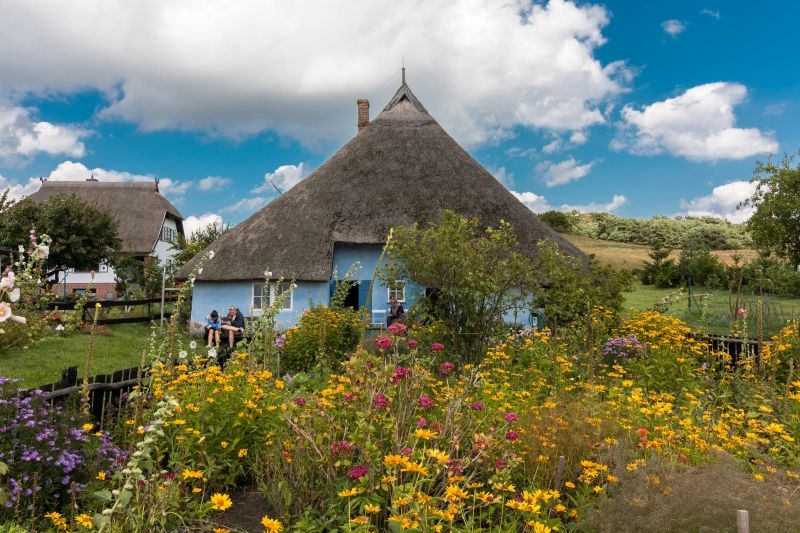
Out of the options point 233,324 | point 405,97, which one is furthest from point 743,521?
point 405,97

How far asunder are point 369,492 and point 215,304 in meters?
14.0

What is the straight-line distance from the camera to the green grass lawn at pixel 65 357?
9.12 m

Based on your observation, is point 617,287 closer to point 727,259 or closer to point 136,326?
point 136,326

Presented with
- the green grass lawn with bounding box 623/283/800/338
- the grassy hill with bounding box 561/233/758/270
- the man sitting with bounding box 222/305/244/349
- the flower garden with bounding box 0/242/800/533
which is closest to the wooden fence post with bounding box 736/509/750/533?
the flower garden with bounding box 0/242/800/533

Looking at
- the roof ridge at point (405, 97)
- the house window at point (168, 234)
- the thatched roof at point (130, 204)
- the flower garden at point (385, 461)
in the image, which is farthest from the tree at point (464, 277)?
the house window at point (168, 234)

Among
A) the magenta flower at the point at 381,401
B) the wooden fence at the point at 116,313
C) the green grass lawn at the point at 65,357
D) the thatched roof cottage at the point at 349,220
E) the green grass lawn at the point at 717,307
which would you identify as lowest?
the green grass lawn at the point at 65,357

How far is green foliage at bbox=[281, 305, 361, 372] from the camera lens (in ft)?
29.4

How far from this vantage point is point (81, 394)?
5031mm

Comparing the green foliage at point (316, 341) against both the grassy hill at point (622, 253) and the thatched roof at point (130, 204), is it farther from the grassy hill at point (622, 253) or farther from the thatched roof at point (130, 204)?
the thatched roof at point (130, 204)

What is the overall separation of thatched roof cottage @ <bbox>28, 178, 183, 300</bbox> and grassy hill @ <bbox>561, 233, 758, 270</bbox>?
25.5m

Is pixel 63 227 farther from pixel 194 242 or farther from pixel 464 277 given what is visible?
pixel 464 277

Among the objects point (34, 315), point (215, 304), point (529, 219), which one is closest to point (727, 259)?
point (529, 219)

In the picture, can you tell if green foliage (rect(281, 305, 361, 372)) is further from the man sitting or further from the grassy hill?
the grassy hill

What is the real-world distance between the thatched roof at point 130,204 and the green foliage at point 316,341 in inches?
1150
